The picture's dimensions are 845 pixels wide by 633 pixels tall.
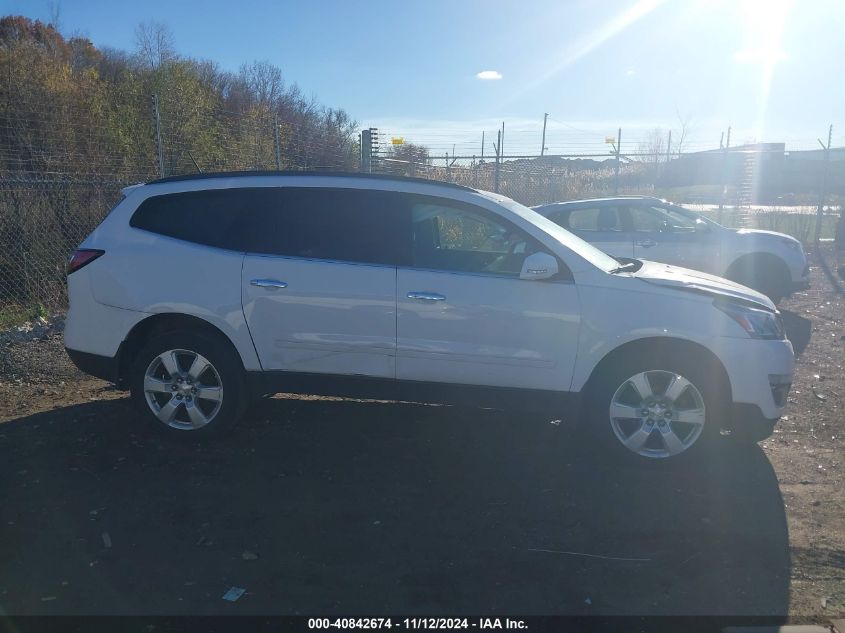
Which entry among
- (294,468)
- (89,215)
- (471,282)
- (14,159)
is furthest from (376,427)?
(14,159)

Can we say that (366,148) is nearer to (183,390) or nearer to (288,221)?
(288,221)

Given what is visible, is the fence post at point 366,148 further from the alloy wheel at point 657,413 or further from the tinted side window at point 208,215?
the alloy wheel at point 657,413

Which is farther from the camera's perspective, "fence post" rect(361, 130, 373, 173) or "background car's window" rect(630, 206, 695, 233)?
"fence post" rect(361, 130, 373, 173)

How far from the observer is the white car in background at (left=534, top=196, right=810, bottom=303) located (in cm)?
1016

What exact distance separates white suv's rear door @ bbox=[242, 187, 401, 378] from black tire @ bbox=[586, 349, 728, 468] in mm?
1388

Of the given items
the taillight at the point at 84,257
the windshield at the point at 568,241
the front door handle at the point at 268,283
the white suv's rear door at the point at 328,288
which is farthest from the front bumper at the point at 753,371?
the taillight at the point at 84,257

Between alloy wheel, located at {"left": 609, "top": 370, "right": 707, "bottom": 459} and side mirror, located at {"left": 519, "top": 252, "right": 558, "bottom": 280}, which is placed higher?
side mirror, located at {"left": 519, "top": 252, "right": 558, "bottom": 280}

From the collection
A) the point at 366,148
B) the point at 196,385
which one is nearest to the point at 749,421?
the point at 196,385

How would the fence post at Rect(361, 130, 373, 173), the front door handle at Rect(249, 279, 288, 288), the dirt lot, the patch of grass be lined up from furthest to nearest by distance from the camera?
the fence post at Rect(361, 130, 373, 173) < the patch of grass < the front door handle at Rect(249, 279, 288, 288) < the dirt lot

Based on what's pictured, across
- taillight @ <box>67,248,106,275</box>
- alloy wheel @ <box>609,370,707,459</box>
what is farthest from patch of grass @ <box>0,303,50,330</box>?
alloy wheel @ <box>609,370,707,459</box>

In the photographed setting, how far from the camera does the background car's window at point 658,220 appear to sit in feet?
33.9

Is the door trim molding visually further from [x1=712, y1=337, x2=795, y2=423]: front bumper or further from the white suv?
[x1=712, y1=337, x2=795, y2=423]: front bumper

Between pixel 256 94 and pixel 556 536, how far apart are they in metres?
30.3

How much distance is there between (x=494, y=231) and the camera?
5117 millimetres
